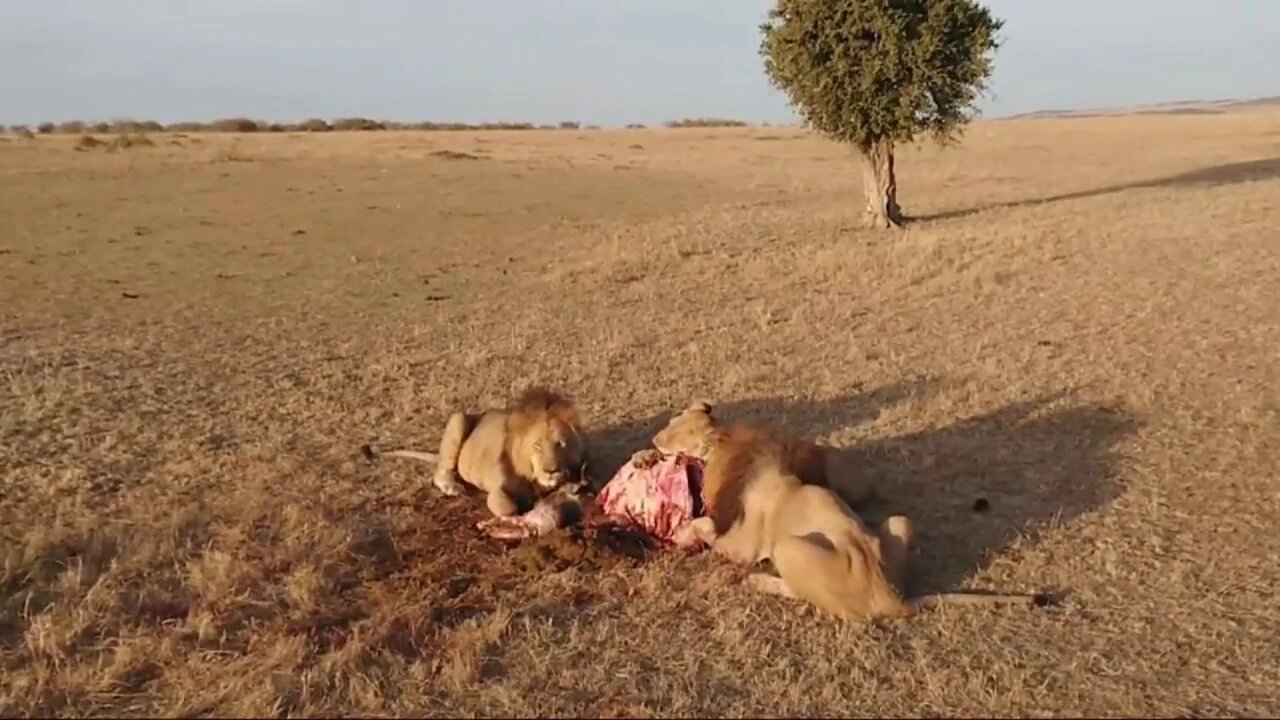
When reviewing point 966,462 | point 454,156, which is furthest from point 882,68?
point 454,156

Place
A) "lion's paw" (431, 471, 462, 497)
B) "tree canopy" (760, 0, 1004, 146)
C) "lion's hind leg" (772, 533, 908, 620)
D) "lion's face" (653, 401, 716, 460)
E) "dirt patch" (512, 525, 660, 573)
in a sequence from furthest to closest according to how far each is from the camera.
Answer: "tree canopy" (760, 0, 1004, 146) → "lion's paw" (431, 471, 462, 497) → "lion's face" (653, 401, 716, 460) → "dirt patch" (512, 525, 660, 573) → "lion's hind leg" (772, 533, 908, 620)

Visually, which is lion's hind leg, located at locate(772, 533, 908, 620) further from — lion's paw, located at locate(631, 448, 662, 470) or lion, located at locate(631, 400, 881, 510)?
lion's paw, located at locate(631, 448, 662, 470)

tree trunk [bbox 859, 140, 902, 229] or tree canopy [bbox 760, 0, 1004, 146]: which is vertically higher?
tree canopy [bbox 760, 0, 1004, 146]

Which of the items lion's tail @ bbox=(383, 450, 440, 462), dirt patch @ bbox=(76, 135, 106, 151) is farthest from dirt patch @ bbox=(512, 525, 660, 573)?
dirt patch @ bbox=(76, 135, 106, 151)

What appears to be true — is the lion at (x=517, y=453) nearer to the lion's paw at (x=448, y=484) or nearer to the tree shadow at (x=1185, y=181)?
the lion's paw at (x=448, y=484)

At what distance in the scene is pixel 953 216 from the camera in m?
21.9

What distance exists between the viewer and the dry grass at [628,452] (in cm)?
512

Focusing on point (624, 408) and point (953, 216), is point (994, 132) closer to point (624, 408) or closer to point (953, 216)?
point (953, 216)

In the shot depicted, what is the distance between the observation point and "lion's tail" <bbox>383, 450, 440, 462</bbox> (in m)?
7.88

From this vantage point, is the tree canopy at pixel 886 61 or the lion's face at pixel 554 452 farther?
the tree canopy at pixel 886 61

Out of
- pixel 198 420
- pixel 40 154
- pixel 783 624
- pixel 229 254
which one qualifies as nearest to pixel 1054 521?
pixel 783 624

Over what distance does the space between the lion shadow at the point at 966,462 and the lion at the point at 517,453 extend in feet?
1.90

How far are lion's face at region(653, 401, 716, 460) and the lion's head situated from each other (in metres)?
0.48

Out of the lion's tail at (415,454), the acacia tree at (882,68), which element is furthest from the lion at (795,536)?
A: the acacia tree at (882,68)
